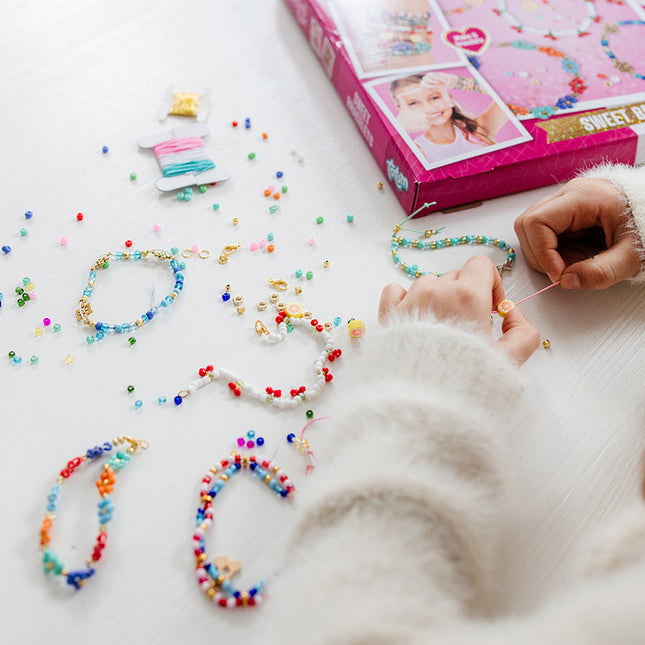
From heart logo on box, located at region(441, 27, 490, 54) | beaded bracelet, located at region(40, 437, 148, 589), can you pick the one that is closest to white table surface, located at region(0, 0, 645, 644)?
beaded bracelet, located at region(40, 437, 148, 589)

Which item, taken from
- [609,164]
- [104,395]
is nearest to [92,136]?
[104,395]

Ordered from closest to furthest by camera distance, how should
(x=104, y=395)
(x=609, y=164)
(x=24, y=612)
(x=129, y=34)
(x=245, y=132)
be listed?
1. (x=24, y=612)
2. (x=104, y=395)
3. (x=609, y=164)
4. (x=245, y=132)
5. (x=129, y=34)

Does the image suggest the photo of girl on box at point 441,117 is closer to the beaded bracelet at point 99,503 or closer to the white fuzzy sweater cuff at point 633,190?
the white fuzzy sweater cuff at point 633,190

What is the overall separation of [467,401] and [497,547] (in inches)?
5.1

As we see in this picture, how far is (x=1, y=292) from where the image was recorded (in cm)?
70

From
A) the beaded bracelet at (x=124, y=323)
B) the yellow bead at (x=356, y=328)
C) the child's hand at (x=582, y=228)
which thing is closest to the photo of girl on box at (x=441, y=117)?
the child's hand at (x=582, y=228)

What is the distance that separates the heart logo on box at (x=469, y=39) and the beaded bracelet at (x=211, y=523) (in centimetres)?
72

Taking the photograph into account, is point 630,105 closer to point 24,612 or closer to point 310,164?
point 310,164

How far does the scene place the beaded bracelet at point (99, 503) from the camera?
1.68 ft

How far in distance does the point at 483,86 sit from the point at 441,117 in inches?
3.9

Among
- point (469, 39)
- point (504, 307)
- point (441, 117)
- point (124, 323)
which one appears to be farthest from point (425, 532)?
point (469, 39)

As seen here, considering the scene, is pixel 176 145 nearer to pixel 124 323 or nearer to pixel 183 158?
pixel 183 158

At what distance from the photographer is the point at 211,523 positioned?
1.80 feet

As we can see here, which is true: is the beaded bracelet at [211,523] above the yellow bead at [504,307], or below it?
above
